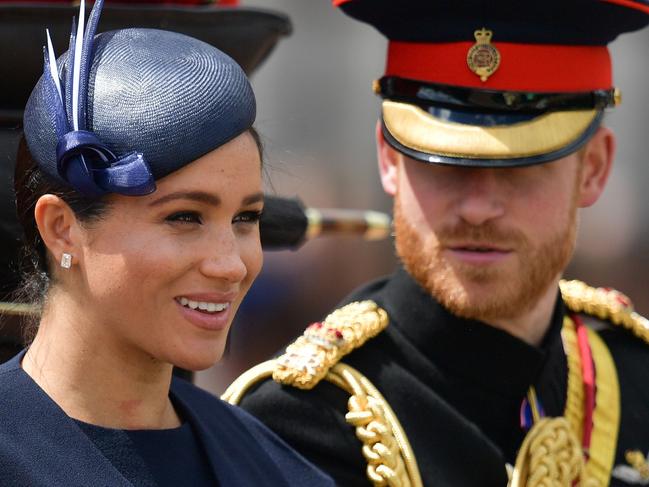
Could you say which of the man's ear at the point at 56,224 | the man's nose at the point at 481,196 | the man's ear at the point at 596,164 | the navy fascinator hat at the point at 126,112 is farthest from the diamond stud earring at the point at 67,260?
the man's ear at the point at 596,164

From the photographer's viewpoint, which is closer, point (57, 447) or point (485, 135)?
point (57, 447)

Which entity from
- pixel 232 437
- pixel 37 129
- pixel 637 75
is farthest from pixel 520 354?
pixel 637 75

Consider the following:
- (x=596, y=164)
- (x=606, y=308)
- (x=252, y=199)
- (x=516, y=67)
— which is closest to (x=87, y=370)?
(x=252, y=199)

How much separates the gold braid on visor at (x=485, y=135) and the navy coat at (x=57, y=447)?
2.95ft

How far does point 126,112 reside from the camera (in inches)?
101

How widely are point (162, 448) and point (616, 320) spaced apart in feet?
5.45

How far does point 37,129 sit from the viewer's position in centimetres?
266

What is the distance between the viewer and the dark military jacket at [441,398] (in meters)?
3.36

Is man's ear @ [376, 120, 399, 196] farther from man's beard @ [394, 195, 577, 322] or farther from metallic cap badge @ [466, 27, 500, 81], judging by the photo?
metallic cap badge @ [466, 27, 500, 81]

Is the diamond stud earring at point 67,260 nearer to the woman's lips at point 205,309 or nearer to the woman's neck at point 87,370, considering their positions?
the woman's neck at point 87,370

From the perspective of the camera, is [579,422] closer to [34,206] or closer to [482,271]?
[482,271]

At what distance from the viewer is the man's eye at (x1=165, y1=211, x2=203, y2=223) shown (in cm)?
259

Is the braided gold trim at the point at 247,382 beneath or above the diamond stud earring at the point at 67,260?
beneath

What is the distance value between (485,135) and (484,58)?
214 millimetres
